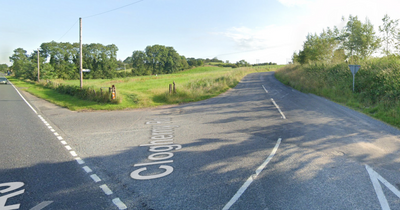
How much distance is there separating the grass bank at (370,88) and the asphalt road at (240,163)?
2.65 metres

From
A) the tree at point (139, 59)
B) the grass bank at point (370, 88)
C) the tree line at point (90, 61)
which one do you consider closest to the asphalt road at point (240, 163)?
the grass bank at point (370, 88)

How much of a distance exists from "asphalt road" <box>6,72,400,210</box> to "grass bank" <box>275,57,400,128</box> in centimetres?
265

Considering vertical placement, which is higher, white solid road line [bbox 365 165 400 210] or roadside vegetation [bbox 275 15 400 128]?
roadside vegetation [bbox 275 15 400 128]

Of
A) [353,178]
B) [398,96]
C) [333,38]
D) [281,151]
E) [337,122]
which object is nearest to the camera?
[353,178]

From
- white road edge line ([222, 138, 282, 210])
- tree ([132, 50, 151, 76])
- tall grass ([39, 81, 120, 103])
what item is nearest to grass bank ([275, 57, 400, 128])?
white road edge line ([222, 138, 282, 210])

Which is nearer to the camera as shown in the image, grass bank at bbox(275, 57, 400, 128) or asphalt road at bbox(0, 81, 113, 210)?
asphalt road at bbox(0, 81, 113, 210)

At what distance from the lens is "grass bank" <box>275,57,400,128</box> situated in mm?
12070

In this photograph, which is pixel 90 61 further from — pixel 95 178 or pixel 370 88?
pixel 95 178

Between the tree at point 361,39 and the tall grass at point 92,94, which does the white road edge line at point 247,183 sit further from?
the tree at point 361,39

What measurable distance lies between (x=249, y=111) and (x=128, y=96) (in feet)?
33.0

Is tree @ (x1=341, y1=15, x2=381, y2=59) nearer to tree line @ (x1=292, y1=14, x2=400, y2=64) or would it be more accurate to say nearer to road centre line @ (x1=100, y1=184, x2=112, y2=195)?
tree line @ (x1=292, y1=14, x2=400, y2=64)

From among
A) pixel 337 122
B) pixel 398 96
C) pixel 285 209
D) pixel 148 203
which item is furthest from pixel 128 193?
pixel 398 96

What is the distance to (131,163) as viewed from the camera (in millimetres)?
5641

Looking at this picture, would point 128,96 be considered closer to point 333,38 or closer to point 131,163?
point 131,163
